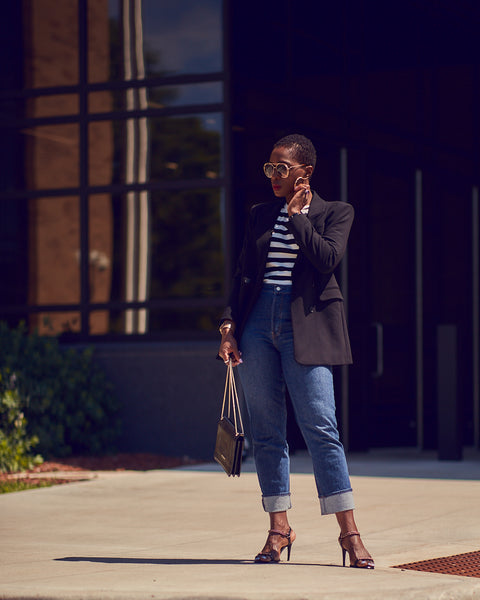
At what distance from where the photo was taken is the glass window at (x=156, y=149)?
1214 centimetres

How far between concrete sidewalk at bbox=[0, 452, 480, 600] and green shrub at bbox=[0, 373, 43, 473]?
2.24 feet

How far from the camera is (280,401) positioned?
5.77 metres

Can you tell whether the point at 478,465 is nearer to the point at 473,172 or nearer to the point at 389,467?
the point at 389,467

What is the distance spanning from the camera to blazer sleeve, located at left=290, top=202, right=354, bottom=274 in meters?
5.49

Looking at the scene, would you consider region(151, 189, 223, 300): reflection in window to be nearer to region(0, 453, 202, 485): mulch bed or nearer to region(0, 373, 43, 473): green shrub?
region(0, 453, 202, 485): mulch bed

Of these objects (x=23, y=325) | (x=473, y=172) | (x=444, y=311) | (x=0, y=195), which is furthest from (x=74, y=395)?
(x=473, y=172)

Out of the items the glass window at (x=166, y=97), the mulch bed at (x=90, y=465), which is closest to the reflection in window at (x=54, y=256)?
the glass window at (x=166, y=97)

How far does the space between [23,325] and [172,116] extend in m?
2.52

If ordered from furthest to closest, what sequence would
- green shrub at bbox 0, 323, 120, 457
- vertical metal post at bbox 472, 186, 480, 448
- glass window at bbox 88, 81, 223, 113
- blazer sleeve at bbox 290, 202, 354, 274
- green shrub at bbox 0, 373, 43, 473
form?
vertical metal post at bbox 472, 186, 480, 448
glass window at bbox 88, 81, 223, 113
green shrub at bbox 0, 323, 120, 457
green shrub at bbox 0, 373, 43, 473
blazer sleeve at bbox 290, 202, 354, 274

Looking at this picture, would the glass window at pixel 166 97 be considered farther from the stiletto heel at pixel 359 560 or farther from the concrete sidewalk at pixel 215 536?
the stiletto heel at pixel 359 560

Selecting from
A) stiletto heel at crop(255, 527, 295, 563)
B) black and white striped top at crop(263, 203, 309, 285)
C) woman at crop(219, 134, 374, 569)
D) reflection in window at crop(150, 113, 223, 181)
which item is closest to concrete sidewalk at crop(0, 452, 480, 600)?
stiletto heel at crop(255, 527, 295, 563)

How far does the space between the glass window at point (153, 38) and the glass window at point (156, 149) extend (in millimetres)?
508

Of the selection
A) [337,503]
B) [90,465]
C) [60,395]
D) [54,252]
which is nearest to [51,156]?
[54,252]

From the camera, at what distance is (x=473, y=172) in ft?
48.6
